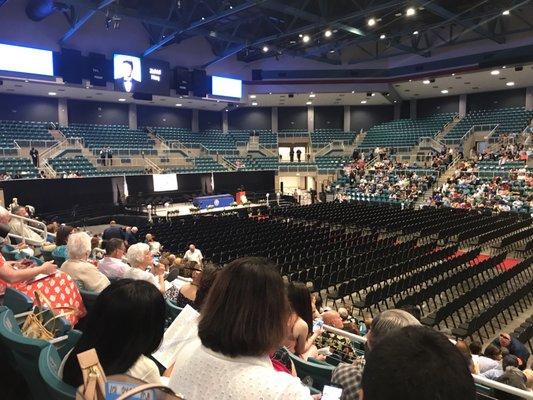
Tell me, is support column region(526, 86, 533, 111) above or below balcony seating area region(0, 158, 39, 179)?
above

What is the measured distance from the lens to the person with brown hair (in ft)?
4.19

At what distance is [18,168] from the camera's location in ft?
61.5

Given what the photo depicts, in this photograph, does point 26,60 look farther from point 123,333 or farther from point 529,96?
point 529,96

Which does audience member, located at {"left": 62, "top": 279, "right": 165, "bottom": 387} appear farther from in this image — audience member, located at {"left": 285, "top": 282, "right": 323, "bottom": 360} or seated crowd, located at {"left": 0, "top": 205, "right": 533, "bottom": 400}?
audience member, located at {"left": 285, "top": 282, "right": 323, "bottom": 360}

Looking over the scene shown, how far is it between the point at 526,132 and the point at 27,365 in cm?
2781

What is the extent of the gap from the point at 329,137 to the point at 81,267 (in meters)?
31.0

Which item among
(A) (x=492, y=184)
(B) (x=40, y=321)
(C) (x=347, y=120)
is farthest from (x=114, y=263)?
(C) (x=347, y=120)

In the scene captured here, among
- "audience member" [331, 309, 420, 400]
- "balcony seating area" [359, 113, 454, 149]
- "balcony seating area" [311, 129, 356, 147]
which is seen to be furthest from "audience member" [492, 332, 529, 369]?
"balcony seating area" [311, 129, 356, 147]

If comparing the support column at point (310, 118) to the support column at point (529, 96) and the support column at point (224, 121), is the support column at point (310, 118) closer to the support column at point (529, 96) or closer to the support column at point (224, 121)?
the support column at point (224, 121)

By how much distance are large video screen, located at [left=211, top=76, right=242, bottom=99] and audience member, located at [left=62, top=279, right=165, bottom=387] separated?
25.6m

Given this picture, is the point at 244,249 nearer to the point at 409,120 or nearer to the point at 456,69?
the point at 456,69

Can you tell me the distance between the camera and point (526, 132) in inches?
947

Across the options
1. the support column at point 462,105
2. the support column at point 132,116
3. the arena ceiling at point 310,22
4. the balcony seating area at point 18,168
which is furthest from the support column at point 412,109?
the balcony seating area at point 18,168

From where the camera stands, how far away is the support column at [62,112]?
25491mm
